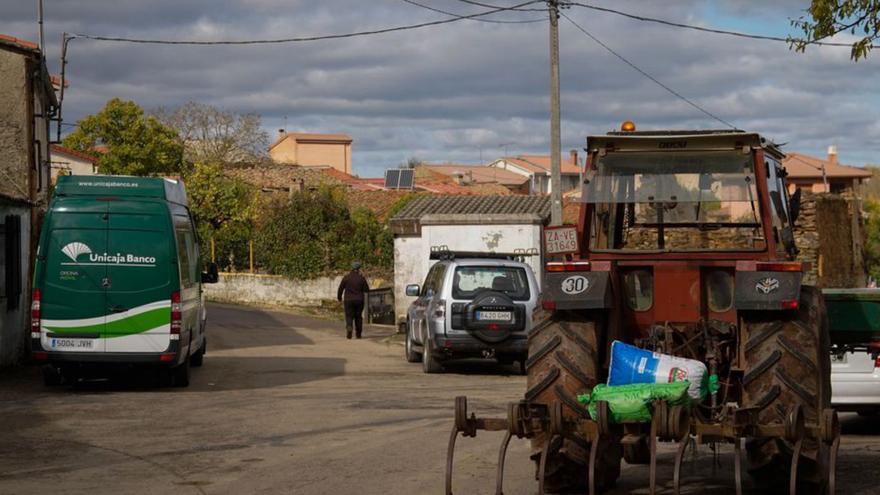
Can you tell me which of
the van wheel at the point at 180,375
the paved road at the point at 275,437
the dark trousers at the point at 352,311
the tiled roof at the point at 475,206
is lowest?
the paved road at the point at 275,437

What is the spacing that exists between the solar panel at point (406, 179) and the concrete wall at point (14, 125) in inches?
1632

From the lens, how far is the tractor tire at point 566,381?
8648mm

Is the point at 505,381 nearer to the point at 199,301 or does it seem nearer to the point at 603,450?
the point at 199,301

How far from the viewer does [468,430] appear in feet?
27.3

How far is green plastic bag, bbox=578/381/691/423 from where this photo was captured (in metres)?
7.94

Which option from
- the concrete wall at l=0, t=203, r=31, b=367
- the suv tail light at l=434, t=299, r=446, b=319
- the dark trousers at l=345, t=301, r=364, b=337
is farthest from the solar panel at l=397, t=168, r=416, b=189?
the suv tail light at l=434, t=299, r=446, b=319

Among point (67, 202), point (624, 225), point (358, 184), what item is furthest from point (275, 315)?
point (358, 184)

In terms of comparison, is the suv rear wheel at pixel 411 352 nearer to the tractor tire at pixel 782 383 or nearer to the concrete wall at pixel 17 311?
the concrete wall at pixel 17 311

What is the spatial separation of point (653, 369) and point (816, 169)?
251 feet

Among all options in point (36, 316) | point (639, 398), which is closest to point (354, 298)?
point (36, 316)

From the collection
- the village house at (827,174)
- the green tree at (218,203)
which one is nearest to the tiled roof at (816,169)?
the village house at (827,174)

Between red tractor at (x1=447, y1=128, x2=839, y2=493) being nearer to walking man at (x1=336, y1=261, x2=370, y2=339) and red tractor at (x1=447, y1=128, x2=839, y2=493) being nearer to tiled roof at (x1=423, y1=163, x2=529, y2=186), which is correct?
walking man at (x1=336, y1=261, x2=370, y2=339)

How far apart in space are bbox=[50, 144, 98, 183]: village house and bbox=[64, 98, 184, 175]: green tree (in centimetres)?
244

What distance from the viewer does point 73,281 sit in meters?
16.9
